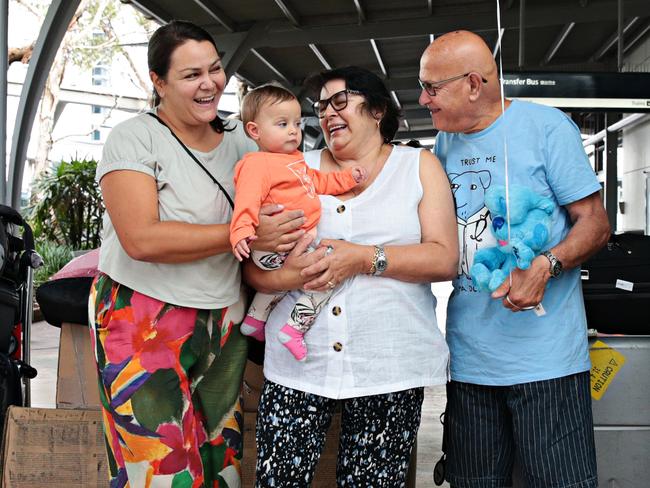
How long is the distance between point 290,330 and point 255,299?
17 centimetres

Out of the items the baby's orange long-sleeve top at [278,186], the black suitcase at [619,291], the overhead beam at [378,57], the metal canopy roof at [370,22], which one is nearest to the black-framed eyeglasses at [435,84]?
the baby's orange long-sleeve top at [278,186]

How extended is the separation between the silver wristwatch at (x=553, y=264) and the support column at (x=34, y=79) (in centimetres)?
574

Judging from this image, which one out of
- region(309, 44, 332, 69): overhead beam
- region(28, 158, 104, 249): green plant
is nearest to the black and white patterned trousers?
region(309, 44, 332, 69): overhead beam

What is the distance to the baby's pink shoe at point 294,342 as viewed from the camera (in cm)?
190

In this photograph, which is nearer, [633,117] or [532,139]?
[532,139]

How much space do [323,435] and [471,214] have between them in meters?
0.71

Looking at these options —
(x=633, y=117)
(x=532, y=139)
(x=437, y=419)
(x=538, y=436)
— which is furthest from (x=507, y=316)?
(x=633, y=117)

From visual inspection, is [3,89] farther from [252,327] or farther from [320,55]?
[320,55]

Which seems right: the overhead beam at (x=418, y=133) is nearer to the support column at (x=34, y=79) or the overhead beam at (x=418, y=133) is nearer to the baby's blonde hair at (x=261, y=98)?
the support column at (x=34, y=79)

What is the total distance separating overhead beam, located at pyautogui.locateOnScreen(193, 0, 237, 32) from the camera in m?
8.86

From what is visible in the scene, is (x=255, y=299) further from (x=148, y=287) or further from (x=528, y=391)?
(x=528, y=391)

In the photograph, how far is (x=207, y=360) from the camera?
2.04 m

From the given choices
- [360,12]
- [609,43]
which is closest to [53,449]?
[360,12]

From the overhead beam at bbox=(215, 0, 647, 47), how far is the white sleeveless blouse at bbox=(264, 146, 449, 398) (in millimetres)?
7907
